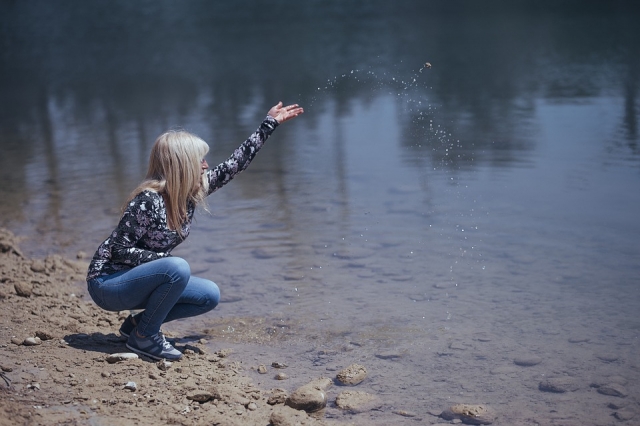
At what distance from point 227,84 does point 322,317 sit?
11.1 m

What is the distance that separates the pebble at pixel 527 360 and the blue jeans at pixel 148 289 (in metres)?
1.81

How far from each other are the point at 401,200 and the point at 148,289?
12.7 feet

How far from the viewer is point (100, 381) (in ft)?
12.7

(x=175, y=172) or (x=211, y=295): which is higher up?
(x=175, y=172)

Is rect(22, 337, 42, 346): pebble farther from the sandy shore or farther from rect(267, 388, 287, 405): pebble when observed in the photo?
rect(267, 388, 287, 405): pebble

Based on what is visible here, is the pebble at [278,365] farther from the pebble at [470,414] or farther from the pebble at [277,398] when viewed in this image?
the pebble at [470,414]

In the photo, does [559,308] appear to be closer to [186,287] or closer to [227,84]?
[186,287]

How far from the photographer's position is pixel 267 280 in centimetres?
588

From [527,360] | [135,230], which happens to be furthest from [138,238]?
[527,360]

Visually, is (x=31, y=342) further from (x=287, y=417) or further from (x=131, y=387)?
(x=287, y=417)

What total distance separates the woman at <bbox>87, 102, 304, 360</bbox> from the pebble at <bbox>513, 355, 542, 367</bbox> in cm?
180

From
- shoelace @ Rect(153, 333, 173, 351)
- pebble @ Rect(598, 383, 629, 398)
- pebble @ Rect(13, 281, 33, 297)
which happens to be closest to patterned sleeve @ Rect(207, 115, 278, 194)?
shoelace @ Rect(153, 333, 173, 351)

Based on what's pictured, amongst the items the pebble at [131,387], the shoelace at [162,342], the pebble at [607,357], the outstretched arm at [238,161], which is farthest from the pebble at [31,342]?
the pebble at [607,357]

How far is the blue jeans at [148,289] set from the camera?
4.13 m
